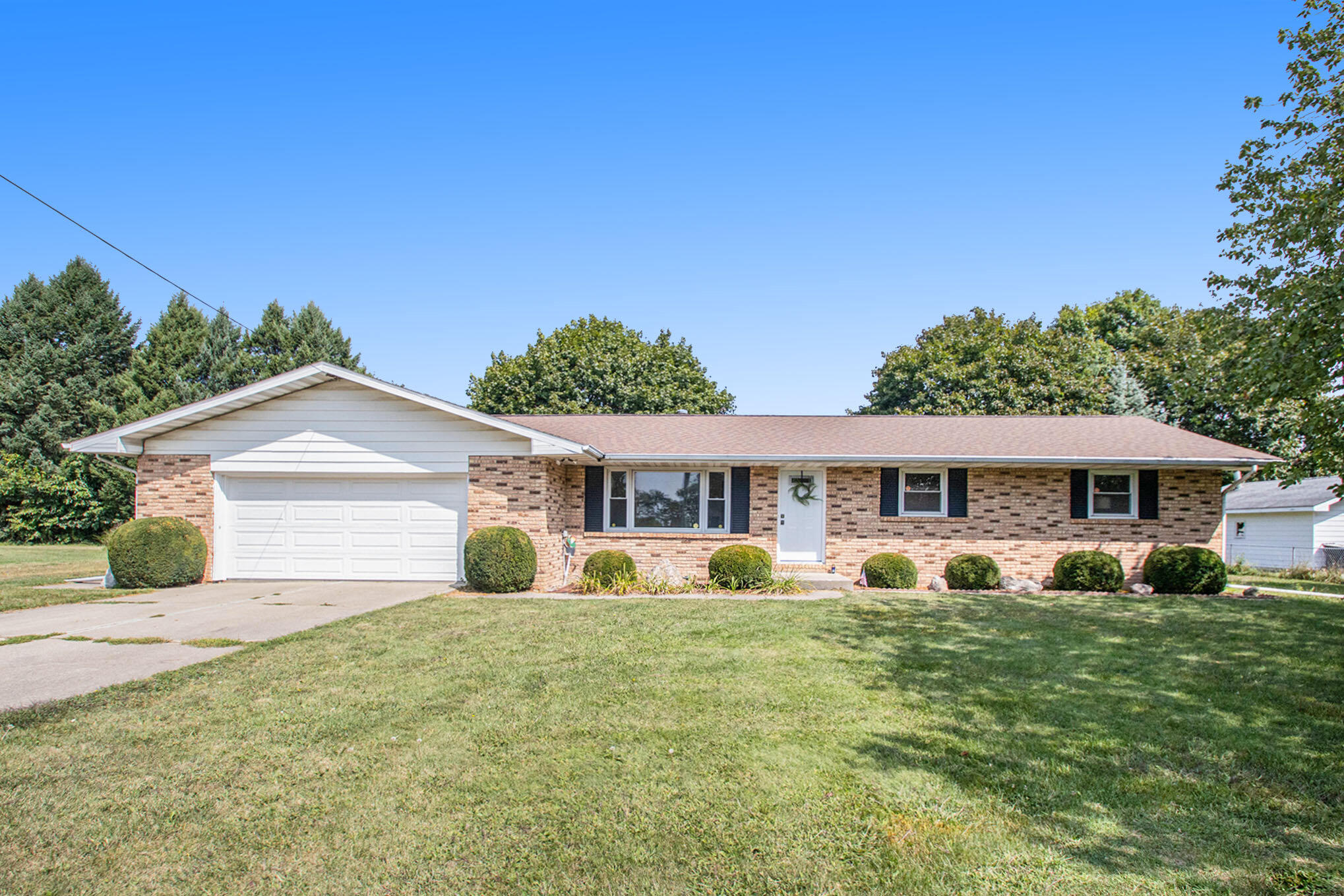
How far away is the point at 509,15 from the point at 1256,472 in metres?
16.1

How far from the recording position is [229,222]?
700 inches

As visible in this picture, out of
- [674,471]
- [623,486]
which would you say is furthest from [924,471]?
[623,486]

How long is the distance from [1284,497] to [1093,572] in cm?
1621

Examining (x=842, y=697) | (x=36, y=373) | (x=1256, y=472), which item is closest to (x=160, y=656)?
(x=842, y=697)

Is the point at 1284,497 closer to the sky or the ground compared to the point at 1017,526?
→ closer to the sky

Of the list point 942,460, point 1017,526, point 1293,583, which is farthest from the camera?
point 1293,583

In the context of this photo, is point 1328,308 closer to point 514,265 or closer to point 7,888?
point 7,888

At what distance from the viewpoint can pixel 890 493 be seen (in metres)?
15.1

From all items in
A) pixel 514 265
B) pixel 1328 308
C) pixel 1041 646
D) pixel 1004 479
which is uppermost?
pixel 514 265

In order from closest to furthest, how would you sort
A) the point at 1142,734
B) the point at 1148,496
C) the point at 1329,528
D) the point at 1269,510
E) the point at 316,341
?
the point at 1142,734, the point at 1148,496, the point at 1329,528, the point at 1269,510, the point at 316,341

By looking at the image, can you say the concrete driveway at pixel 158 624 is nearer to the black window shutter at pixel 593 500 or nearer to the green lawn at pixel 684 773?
the green lawn at pixel 684 773

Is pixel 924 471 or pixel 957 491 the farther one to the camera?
pixel 924 471

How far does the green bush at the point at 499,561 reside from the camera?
12.3 m

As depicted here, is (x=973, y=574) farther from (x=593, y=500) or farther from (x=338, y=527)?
(x=338, y=527)
